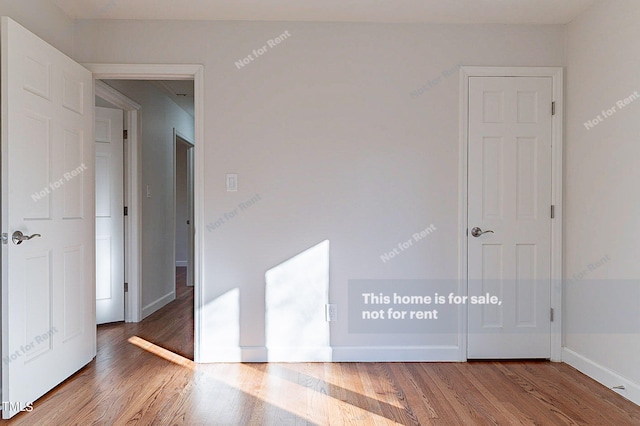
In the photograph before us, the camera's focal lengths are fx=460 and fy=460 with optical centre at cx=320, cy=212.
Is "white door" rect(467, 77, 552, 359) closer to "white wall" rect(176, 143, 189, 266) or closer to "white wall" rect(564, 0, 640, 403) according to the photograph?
"white wall" rect(564, 0, 640, 403)

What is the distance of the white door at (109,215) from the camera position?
422 cm

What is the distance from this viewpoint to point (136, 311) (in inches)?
172

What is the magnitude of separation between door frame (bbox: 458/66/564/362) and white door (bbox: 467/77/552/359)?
0.11ft

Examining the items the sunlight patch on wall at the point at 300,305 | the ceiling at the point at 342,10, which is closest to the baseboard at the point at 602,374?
the sunlight patch on wall at the point at 300,305

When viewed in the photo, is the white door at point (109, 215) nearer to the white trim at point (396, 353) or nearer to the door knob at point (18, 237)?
the door knob at point (18, 237)

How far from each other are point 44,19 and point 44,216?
4.09ft

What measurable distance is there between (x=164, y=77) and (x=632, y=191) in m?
3.04

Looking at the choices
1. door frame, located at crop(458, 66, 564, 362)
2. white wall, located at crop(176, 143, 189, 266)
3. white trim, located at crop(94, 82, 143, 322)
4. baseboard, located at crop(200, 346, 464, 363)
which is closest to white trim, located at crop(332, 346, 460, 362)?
baseboard, located at crop(200, 346, 464, 363)

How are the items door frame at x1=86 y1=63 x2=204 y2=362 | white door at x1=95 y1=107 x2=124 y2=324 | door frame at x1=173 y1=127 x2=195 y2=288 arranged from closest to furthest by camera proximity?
door frame at x1=86 y1=63 x2=204 y2=362
white door at x1=95 y1=107 x2=124 y2=324
door frame at x1=173 y1=127 x2=195 y2=288

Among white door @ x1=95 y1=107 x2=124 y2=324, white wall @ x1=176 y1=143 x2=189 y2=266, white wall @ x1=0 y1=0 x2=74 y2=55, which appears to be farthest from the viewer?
white wall @ x1=176 y1=143 x2=189 y2=266

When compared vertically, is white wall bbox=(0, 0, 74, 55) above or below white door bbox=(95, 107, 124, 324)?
above

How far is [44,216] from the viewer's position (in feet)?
8.38

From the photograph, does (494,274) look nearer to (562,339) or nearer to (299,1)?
(562,339)

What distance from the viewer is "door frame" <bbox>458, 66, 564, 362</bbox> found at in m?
3.24
